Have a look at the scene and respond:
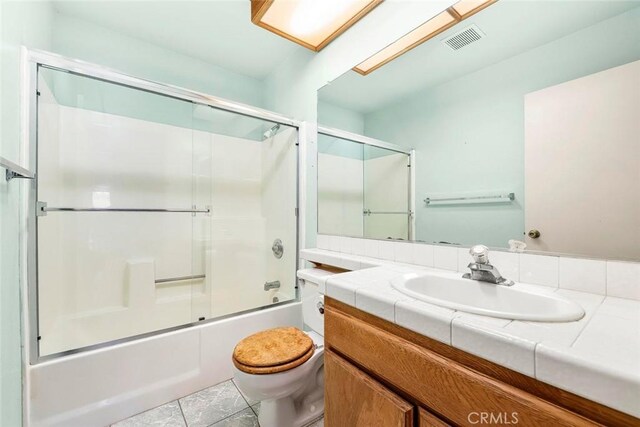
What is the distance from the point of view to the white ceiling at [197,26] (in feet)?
5.18

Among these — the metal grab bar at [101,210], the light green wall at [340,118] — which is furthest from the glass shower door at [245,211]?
the light green wall at [340,118]

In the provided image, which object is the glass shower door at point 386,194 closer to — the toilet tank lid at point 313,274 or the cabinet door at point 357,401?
the toilet tank lid at point 313,274

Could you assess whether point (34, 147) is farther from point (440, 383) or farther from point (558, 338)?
point (558, 338)

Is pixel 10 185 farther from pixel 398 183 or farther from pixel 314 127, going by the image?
pixel 398 183

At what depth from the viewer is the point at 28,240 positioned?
3.78 ft

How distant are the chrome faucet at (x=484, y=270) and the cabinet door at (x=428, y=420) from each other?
0.45 metres

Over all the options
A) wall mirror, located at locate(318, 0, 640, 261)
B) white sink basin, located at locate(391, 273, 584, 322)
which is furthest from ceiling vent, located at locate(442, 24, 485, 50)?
white sink basin, located at locate(391, 273, 584, 322)

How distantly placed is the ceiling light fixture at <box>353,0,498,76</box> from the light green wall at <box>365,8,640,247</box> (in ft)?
0.81

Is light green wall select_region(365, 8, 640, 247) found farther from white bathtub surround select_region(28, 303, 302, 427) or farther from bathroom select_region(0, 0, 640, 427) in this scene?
white bathtub surround select_region(28, 303, 302, 427)

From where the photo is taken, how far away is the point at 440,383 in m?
0.54

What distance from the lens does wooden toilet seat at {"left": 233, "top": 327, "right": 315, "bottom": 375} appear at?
1050 mm

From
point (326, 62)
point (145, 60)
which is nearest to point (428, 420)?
point (326, 62)

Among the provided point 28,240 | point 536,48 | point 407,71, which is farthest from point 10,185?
point 536,48

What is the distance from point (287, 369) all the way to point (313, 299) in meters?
0.40
